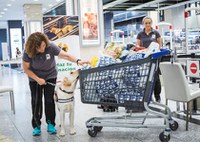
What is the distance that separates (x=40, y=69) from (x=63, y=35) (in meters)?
3.01

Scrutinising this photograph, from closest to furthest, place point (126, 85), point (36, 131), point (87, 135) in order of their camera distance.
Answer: point (126, 85)
point (87, 135)
point (36, 131)

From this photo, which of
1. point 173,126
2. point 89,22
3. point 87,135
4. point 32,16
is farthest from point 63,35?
point 32,16

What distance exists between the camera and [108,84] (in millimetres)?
3010

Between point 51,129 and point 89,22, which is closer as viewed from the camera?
point 51,129

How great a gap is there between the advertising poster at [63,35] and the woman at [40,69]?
2565mm

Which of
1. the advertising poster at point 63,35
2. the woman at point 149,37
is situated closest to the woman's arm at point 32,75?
the woman at point 149,37

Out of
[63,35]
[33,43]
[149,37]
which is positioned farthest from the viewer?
[63,35]

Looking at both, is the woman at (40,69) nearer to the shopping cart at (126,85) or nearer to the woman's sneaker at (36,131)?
the woman's sneaker at (36,131)

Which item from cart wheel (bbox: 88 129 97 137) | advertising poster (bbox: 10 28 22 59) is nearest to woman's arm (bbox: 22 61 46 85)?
cart wheel (bbox: 88 129 97 137)

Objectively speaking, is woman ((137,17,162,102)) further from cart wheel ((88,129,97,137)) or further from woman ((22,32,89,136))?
cart wheel ((88,129,97,137))

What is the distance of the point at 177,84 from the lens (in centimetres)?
345

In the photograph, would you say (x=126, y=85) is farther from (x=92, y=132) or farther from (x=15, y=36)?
(x=15, y=36)

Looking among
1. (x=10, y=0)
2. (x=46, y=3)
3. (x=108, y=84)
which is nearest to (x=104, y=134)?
(x=108, y=84)

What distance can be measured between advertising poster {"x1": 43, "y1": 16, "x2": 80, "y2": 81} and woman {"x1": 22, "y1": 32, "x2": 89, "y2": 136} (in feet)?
8.41
